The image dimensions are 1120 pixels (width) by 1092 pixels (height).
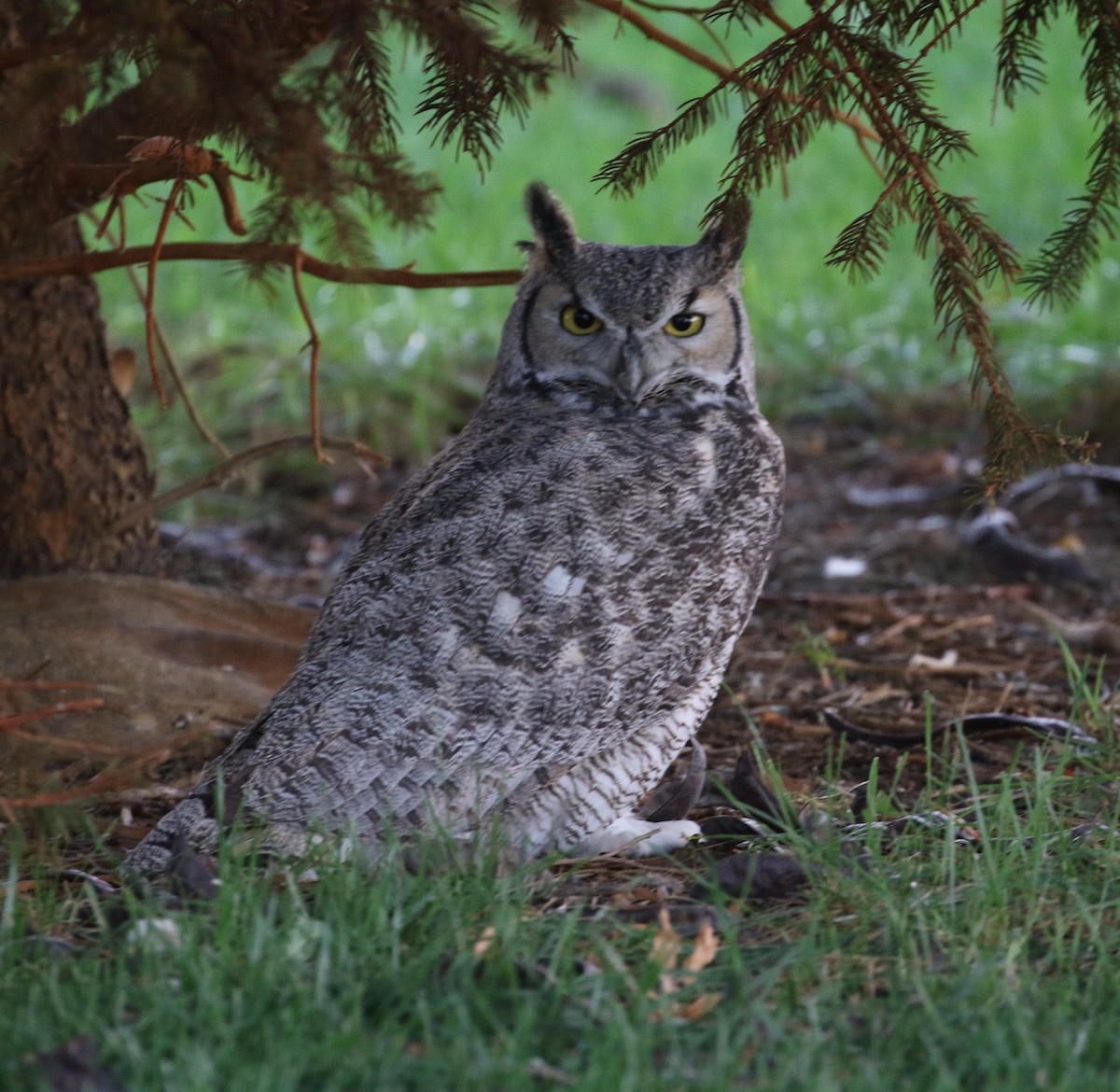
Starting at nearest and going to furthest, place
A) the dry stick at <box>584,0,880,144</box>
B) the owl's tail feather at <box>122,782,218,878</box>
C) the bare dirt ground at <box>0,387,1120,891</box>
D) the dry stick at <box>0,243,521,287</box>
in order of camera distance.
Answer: the owl's tail feather at <box>122,782,218,878</box>, the dry stick at <box>584,0,880,144</box>, the dry stick at <box>0,243,521,287</box>, the bare dirt ground at <box>0,387,1120,891</box>

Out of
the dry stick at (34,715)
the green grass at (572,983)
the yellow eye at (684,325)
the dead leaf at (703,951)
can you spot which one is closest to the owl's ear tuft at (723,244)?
the yellow eye at (684,325)

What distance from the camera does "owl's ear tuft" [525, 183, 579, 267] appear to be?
3.26 m

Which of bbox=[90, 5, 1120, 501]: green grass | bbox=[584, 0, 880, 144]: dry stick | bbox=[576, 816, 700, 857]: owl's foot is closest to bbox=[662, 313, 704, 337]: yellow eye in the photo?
bbox=[584, 0, 880, 144]: dry stick

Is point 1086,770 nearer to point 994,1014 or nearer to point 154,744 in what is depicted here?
point 994,1014

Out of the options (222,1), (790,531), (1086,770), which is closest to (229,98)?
(222,1)

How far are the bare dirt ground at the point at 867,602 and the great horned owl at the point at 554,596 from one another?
0.66 ft

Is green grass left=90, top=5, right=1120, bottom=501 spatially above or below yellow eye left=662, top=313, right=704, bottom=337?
above

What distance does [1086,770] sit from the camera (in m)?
3.25

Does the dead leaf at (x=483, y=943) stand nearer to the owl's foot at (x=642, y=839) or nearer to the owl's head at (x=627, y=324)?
the owl's foot at (x=642, y=839)

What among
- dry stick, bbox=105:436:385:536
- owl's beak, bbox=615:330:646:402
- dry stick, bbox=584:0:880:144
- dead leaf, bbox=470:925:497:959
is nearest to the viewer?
dead leaf, bbox=470:925:497:959

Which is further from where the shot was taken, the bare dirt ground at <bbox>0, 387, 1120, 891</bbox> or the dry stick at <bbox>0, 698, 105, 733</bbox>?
the bare dirt ground at <bbox>0, 387, 1120, 891</bbox>

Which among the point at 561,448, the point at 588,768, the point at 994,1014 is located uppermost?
the point at 561,448

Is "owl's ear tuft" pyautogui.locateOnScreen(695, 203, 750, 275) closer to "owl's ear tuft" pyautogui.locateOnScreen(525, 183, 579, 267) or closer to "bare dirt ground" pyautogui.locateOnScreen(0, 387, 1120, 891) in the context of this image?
"owl's ear tuft" pyautogui.locateOnScreen(525, 183, 579, 267)

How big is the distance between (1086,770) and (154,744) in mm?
2145
